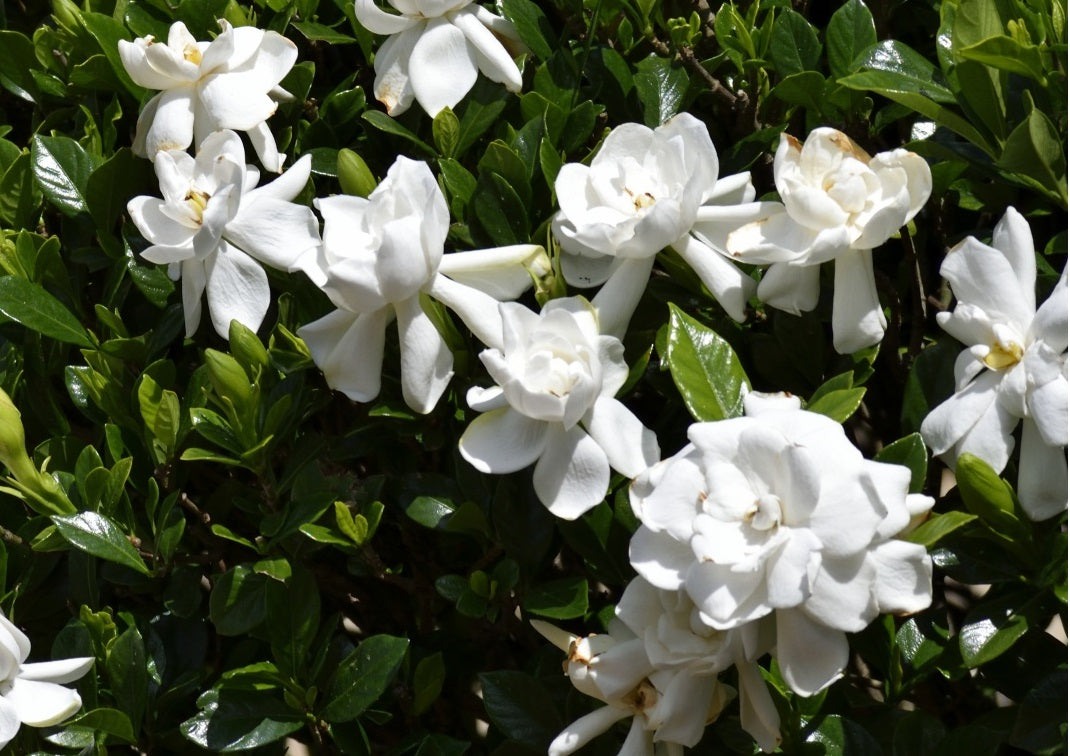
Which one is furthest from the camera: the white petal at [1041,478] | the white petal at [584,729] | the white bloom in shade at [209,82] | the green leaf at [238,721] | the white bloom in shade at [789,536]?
the white bloom in shade at [209,82]

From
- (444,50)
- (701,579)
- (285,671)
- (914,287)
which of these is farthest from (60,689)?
(914,287)

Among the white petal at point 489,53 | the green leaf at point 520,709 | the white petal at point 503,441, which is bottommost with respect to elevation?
the green leaf at point 520,709

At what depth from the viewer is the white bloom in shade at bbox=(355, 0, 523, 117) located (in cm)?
141

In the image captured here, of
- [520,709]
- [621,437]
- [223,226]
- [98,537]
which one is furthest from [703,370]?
[98,537]

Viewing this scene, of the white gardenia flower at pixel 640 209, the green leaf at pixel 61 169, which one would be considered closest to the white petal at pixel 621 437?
the white gardenia flower at pixel 640 209

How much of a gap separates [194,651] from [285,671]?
22 cm

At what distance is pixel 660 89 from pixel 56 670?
94 centimetres

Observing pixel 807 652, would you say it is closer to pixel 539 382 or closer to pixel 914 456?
pixel 914 456

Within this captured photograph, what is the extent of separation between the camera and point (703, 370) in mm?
1121

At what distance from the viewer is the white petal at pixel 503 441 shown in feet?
3.60

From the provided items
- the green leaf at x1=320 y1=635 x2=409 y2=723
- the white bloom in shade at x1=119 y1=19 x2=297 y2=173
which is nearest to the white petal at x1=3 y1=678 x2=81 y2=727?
the green leaf at x1=320 y1=635 x2=409 y2=723

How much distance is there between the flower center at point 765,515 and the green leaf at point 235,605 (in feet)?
1.89

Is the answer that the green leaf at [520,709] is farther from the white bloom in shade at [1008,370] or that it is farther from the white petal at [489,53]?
the white petal at [489,53]

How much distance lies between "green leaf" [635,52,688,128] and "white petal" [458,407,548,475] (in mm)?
468
